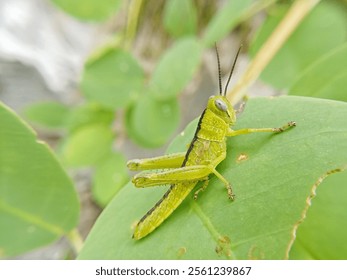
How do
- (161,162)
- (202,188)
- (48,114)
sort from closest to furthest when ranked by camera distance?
(202,188)
(161,162)
(48,114)

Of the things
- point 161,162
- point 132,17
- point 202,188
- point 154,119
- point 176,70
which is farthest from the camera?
point 132,17

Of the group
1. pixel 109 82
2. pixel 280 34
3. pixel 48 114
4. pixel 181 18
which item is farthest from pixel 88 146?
pixel 280 34

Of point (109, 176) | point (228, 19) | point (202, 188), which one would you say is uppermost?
point (228, 19)

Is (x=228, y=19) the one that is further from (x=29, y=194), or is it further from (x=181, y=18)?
(x=29, y=194)

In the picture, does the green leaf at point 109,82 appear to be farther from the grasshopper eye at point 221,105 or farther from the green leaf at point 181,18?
the grasshopper eye at point 221,105

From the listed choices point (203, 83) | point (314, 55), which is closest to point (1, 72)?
point (203, 83)

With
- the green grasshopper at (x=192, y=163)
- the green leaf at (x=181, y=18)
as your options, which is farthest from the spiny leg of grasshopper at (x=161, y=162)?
the green leaf at (x=181, y=18)
